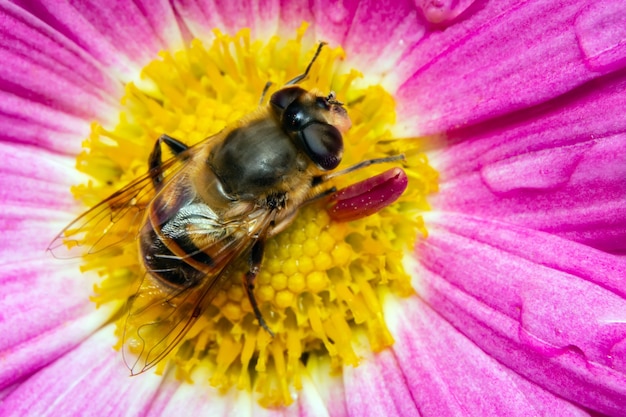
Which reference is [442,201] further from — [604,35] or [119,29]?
[119,29]

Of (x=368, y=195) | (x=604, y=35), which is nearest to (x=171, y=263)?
(x=368, y=195)

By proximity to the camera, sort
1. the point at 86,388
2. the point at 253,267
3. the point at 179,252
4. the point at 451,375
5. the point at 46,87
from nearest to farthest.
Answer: the point at 179,252 → the point at 253,267 → the point at 451,375 → the point at 86,388 → the point at 46,87

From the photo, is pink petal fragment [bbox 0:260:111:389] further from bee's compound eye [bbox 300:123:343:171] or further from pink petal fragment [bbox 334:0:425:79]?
pink petal fragment [bbox 334:0:425:79]

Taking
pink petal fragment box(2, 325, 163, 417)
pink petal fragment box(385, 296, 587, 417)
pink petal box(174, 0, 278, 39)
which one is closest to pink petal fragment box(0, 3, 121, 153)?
pink petal box(174, 0, 278, 39)

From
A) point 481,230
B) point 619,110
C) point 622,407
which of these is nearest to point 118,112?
point 481,230

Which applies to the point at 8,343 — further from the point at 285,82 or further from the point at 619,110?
the point at 619,110

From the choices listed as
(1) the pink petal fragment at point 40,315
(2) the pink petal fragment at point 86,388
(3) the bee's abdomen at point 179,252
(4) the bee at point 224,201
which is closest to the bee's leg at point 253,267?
(4) the bee at point 224,201

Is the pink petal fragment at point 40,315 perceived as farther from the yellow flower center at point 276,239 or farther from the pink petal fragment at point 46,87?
the pink petal fragment at point 46,87
